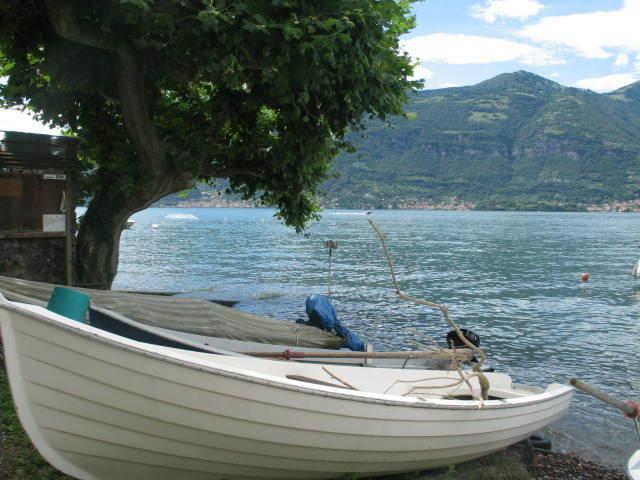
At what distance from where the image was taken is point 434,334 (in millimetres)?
19359

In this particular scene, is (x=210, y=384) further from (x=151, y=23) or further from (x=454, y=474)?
(x=151, y=23)

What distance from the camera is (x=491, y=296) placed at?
28.7 m

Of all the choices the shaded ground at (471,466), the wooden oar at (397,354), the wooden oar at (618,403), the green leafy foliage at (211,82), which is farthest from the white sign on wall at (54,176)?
the wooden oar at (618,403)

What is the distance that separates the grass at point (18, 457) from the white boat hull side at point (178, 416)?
2.79ft

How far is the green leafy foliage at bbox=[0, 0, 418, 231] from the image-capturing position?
9164 mm

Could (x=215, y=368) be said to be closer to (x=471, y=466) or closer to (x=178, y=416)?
(x=178, y=416)

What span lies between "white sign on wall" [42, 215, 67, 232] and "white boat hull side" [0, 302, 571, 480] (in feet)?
22.6

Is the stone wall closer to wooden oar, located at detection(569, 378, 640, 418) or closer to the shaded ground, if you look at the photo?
the shaded ground

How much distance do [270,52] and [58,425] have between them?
258 inches

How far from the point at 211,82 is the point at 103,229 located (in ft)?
14.3

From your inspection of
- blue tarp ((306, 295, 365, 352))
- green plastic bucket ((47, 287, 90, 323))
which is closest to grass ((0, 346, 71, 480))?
green plastic bucket ((47, 287, 90, 323))

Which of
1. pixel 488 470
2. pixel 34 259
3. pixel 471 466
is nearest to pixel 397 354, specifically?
pixel 471 466

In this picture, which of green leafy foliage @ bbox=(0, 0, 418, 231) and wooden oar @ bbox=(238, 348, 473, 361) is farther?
green leafy foliage @ bbox=(0, 0, 418, 231)

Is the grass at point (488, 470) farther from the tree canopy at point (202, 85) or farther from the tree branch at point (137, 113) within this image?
the tree branch at point (137, 113)
